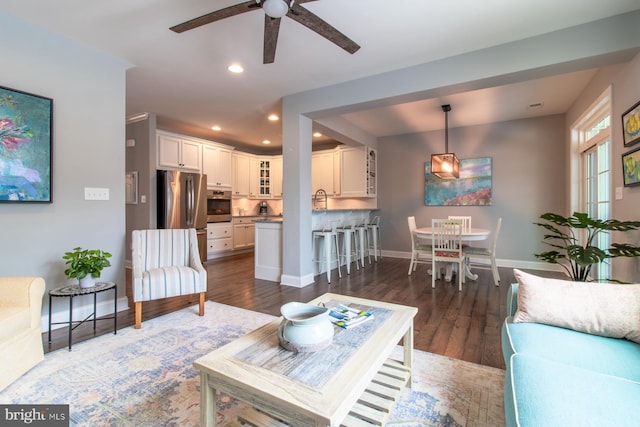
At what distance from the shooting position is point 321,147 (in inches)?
289

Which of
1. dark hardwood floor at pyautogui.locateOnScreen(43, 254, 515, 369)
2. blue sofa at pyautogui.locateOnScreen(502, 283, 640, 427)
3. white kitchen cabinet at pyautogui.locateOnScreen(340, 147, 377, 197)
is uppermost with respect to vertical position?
white kitchen cabinet at pyautogui.locateOnScreen(340, 147, 377, 197)

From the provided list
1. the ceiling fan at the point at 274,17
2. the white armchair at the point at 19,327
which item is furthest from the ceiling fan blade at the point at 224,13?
the white armchair at the point at 19,327

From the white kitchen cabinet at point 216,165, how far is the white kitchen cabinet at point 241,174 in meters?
0.25

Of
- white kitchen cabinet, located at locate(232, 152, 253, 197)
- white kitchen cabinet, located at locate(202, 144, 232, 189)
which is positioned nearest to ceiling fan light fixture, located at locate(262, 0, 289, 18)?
white kitchen cabinet, located at locate(202, 144, 232, 189)

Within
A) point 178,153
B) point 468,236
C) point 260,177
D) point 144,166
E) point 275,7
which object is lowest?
point 468,236

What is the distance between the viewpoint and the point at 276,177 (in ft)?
24.8

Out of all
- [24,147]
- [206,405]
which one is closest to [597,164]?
[206,405]

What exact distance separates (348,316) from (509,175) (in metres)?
4.91

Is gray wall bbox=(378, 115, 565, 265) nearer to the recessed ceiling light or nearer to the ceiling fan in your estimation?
→ the recessed ceiling light

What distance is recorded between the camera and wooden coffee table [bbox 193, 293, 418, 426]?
0.96m

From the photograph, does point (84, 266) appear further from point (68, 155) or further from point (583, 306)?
point (583, 306)

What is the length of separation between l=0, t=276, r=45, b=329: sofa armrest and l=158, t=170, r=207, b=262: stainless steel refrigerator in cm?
308

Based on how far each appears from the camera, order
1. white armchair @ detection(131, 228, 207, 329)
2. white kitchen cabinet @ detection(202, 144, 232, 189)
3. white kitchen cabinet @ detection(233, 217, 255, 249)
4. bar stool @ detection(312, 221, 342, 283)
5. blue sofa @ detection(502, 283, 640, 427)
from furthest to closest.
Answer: white kitchen cabinet @ detection(233, 217, 255, 249), white kitchen cabinet @ detection(202, 144, 232, 189), bar stool @ detection(312, 221, 342, 283), white armchair @ detection(131, 228, 207, 329), blue sofa @ detection(502, 283, 640, 427)

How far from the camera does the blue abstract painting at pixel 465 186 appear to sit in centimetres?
532
